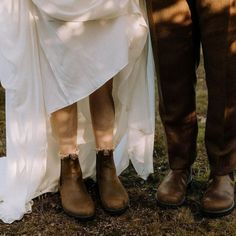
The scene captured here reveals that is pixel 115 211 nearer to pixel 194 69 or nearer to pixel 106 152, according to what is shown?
pixel 106 152

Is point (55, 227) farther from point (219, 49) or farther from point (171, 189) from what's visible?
point (219, 49)

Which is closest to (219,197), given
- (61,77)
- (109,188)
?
(109,188)

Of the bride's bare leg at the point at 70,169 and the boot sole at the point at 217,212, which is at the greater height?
the bride's bare leg at the point at 70,169

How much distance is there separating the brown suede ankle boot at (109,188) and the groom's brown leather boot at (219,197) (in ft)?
1.40

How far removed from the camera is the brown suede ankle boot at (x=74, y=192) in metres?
3.00

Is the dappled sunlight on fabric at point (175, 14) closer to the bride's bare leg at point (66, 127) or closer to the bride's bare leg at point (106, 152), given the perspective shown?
the bride's bare leg at point (106, 152)

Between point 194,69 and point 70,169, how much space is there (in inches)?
32.8

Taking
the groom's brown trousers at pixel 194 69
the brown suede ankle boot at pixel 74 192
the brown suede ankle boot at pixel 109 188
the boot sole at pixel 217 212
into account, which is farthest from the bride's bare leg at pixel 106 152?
the boot sole at pixel 217 212

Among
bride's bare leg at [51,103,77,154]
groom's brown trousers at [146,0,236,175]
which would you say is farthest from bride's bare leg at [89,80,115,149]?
groom's brown trousers at [146,0,236,175]

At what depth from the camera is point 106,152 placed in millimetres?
3068

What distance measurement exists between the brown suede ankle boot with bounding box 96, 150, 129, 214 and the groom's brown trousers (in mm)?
340

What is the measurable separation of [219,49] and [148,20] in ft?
1.37

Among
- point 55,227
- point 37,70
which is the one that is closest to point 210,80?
point 37,70

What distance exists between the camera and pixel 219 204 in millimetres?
2977
